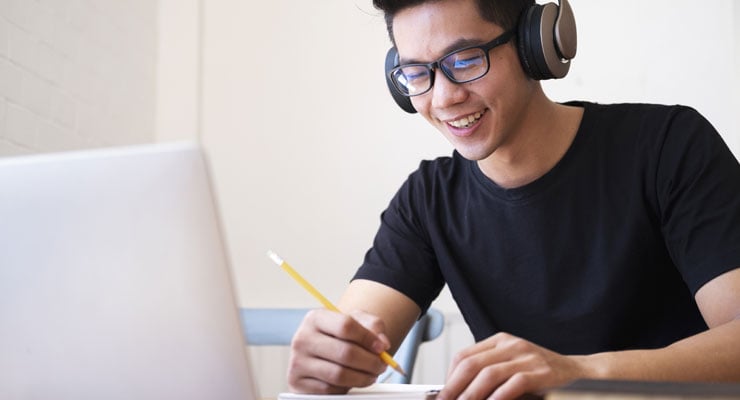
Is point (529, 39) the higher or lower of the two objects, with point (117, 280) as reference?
higher

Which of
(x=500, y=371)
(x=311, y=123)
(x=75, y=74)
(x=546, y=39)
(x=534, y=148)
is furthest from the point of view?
(x=311, y=123)

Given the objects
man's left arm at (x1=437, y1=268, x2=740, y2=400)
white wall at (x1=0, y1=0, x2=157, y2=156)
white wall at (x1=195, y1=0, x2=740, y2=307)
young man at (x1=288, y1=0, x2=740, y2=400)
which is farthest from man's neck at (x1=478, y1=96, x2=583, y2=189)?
white wall at (x1=0, y1=0, x2=157, y2=156)

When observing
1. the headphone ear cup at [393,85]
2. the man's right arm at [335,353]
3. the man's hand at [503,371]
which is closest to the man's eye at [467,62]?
the headphone ear cup at [393,85]

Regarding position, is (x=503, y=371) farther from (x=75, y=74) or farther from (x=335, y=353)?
(x=75, y=74)

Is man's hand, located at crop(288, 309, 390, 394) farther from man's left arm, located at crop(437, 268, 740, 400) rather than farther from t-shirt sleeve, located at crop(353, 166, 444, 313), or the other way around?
t-shirt sleeve, located at crop(353, 166, 444, 313)

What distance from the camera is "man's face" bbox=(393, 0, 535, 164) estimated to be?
1412 millimetres

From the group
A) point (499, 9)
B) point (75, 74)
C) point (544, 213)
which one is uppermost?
point (75, 74)

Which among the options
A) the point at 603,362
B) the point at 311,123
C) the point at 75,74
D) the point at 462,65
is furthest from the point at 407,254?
the point at 75,74

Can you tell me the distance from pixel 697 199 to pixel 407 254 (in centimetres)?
54

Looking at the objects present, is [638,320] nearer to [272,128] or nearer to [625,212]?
[625,212]

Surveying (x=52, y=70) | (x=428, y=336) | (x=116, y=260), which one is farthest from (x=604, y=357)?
(x=52, y=70)

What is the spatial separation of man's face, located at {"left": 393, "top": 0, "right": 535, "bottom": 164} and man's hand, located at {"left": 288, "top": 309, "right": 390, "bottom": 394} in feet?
1.59

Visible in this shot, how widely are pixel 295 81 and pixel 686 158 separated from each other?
6.12 ft

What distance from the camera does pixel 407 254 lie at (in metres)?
1.57
